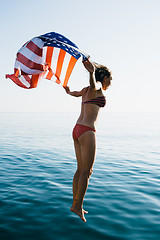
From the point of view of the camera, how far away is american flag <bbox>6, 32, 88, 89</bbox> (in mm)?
3645

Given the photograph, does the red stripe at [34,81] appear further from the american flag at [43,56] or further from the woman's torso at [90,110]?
the woman's torso at [90,110]

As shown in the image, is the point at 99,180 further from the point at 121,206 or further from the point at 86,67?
the point at 86,67

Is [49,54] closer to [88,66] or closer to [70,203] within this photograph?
[88,66]

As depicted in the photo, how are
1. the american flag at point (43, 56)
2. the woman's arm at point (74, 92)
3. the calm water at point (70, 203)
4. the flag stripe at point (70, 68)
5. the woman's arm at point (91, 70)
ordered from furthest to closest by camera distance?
the woman's arm at point (74, 92) < the flag stripe at point (70, 68) < the american flag at point (43, 56) < the calm water at point (70, 203) < the woman's arm at point (91, 70)

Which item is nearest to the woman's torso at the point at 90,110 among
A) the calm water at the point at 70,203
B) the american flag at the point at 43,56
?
the american flag at the point at 43,56

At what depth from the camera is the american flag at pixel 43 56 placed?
3645 millimetres

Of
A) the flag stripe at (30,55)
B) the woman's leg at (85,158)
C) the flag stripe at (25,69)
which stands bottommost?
the woman's leg at (85,158)

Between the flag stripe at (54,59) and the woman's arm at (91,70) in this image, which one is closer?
the woman's arm at (91,70)

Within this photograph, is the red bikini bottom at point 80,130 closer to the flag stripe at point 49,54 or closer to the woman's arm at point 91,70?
the woman's arm at point 91,70

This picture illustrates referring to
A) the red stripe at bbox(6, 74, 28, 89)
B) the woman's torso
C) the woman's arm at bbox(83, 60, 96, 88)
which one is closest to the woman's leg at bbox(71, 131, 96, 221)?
the woman's torso

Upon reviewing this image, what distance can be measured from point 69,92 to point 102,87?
2.62 ft

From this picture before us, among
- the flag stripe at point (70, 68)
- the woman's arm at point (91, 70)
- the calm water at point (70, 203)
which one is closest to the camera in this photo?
the woman's arm at point (91, 70)

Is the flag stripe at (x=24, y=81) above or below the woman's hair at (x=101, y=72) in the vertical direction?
below

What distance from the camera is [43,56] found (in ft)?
12.6
